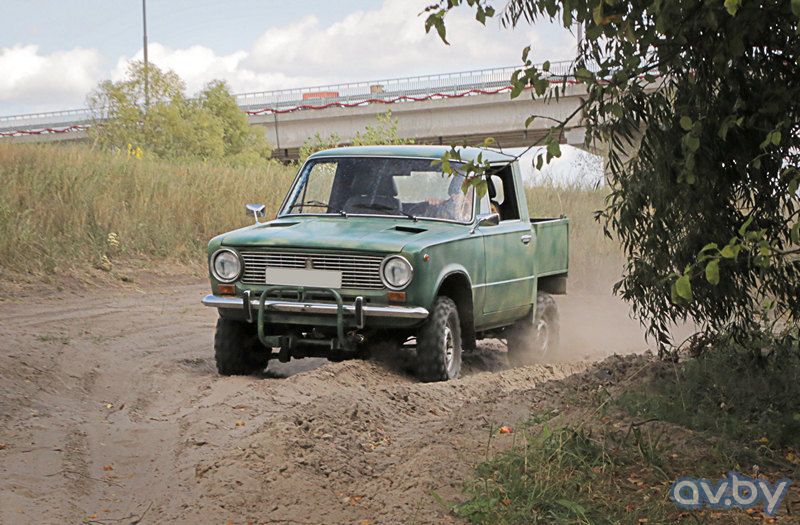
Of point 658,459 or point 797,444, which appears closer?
point 658,459

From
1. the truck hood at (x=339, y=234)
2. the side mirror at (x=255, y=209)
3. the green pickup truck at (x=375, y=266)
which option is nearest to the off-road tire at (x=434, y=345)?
the green pickup truck at (x=375, y=266)

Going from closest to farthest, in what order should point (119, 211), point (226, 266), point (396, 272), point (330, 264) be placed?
1. point (396, 272)
2. point (330, 264)
3. point (226, 266)
4. point (119, 211)

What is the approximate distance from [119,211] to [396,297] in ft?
40.1

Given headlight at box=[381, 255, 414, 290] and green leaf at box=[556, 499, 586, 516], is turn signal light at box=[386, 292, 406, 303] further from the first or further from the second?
green leaf at box=[556, 499, 586, 516]

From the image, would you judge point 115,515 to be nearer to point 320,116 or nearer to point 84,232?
point 84,232

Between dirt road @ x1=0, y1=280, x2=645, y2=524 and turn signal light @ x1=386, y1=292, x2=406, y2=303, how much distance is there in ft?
2.21

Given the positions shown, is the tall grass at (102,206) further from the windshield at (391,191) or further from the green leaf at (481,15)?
the green leaf at (481,15)

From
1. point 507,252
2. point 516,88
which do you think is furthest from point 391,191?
point 516,88

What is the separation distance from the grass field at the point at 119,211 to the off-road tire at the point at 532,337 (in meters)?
8.26

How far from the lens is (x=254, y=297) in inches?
389

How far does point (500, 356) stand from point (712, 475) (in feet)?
21.1

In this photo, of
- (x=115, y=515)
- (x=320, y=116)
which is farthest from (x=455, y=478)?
(x=320, y=116)

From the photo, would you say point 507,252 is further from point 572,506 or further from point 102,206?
point 102,206

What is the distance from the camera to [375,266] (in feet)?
31.1
